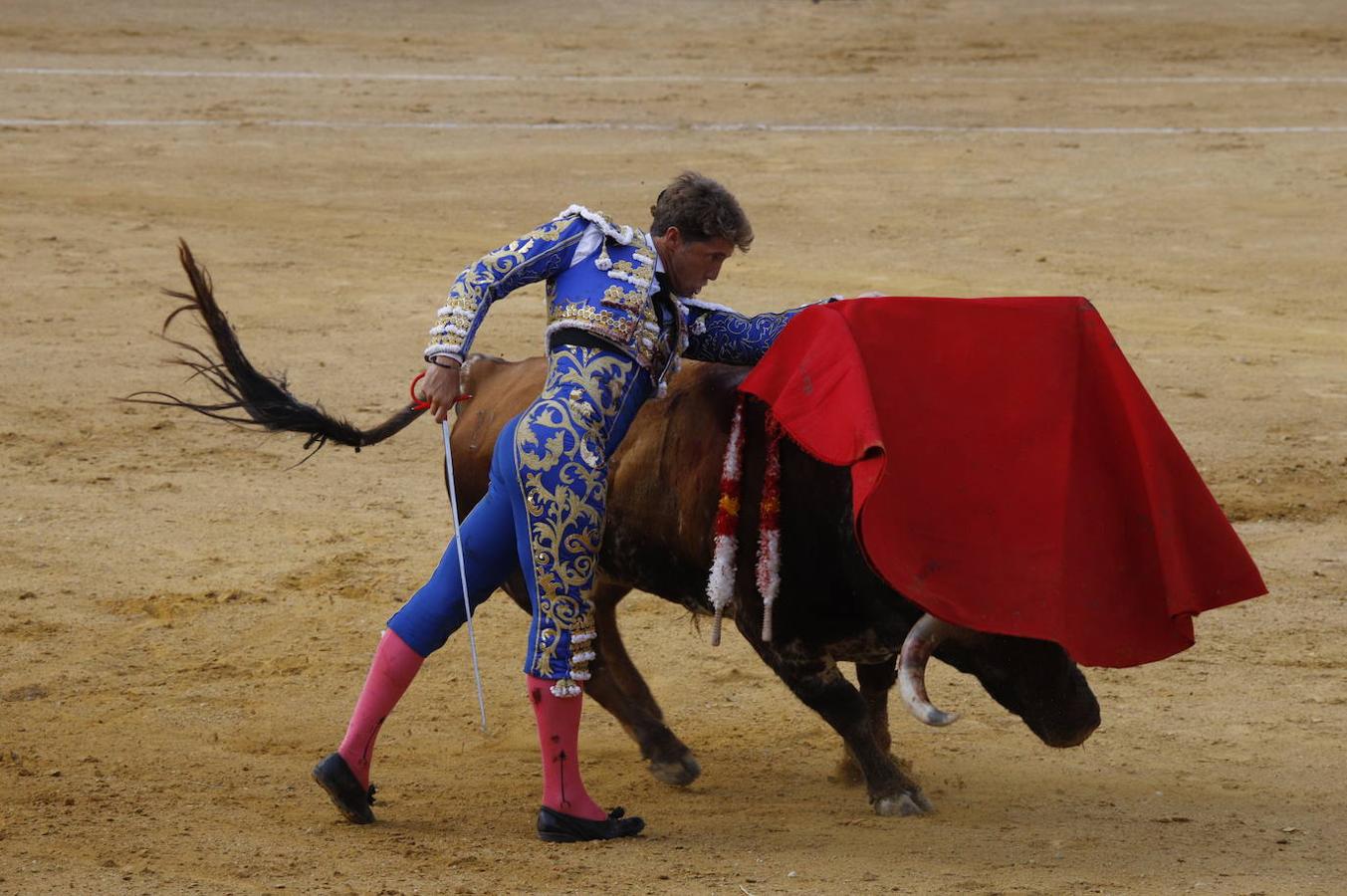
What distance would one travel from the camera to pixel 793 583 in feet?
14.0

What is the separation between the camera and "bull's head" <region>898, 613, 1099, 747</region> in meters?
4.12

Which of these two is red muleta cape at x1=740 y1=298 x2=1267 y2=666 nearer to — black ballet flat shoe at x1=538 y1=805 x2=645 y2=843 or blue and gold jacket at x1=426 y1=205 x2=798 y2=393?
blue and gold jacket at x1=426 y1=205 x2=798 y2=393

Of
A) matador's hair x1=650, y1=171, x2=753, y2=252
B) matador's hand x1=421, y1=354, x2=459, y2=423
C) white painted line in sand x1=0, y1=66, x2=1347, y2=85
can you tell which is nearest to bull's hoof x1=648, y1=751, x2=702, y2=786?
matador's hand x1=421, y1=354, x2=459, y2=423

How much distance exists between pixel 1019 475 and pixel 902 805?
92 centimetres

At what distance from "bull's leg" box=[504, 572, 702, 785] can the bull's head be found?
863mm

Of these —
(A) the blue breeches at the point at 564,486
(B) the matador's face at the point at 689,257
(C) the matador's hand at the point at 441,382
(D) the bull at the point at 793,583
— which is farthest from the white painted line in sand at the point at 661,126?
(C) the matador's hand at the point at 441,382

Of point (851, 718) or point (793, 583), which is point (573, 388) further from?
point (851, 718)

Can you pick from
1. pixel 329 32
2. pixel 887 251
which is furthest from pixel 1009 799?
pixel 329 32

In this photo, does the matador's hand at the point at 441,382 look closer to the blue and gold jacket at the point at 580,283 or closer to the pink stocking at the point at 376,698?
the blue and gold jacket at the point at 580,283

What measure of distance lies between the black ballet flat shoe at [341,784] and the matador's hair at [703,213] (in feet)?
4.64

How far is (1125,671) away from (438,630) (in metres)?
2.24

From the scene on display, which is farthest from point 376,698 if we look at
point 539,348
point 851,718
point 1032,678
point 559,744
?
point 539,348

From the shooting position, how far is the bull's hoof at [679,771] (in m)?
4.75

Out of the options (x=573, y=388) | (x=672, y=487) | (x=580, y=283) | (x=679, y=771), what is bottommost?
(x=679, y=771)
